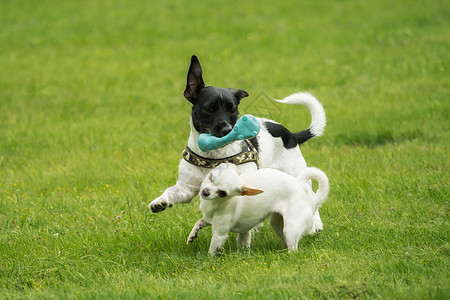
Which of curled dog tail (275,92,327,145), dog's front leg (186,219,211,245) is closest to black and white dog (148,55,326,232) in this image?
dog's front leg (186,219,211,245)

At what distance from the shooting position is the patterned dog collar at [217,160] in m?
4.64

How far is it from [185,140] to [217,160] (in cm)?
408

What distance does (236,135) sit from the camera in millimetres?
4324

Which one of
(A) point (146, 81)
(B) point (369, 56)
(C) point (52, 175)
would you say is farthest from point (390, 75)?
(C) point (52, 175)

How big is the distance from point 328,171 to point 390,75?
572 centimetres

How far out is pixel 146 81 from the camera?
1264 centimetres

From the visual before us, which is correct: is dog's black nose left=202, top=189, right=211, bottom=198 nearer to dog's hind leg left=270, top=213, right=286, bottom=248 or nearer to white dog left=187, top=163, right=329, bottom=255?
white dog left=187, top=163, right=329, bottom=255

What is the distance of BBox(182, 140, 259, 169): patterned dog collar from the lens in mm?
4645

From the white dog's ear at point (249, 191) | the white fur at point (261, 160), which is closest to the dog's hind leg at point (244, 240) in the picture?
the white fur at point (261, 160)

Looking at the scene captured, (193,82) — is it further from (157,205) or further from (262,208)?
(262,208)

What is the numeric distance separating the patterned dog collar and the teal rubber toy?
25 centimetres

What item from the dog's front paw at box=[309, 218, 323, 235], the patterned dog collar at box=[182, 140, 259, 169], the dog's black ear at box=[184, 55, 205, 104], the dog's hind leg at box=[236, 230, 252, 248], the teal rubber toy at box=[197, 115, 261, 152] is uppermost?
the dog's black ear at box=[184, 55, 205, 104]

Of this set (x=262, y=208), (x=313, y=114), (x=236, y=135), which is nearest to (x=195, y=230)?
(x=262, y=208)

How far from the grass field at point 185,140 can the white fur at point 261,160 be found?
521 mm
